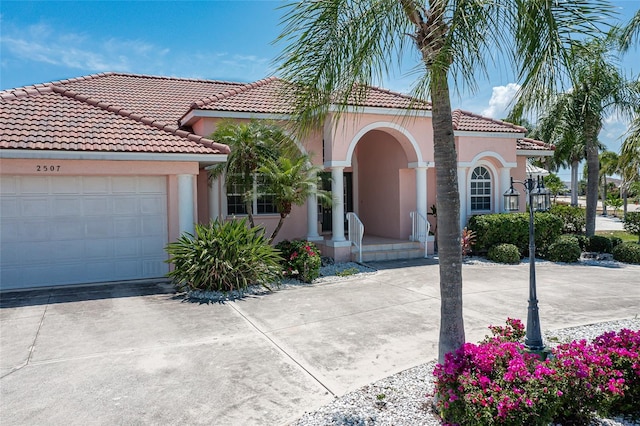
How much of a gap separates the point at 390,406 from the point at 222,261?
20.5ft

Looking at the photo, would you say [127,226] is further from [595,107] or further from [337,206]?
[595,107]

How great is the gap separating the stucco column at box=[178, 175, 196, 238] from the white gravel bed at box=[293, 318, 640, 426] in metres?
7.87

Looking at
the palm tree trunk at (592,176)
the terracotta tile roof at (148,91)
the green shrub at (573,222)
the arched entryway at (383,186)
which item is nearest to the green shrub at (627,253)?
the palm tree trunk at (592,176)

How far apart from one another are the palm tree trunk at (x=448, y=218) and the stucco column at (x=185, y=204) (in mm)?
8499

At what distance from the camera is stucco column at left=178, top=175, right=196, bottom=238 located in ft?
38.8

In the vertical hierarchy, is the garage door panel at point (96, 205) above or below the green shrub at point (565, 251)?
above

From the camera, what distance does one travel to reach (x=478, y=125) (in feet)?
56.4

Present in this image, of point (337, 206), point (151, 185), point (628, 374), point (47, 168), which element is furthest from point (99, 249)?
point (628, 374)

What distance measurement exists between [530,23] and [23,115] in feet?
40.0

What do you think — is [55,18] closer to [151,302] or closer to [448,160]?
[151,302]

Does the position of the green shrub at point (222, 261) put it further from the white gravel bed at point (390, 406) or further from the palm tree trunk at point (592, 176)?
the palm tree trunk at point (592, 176)

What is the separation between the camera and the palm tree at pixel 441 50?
3990mm

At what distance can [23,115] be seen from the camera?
11.5 m

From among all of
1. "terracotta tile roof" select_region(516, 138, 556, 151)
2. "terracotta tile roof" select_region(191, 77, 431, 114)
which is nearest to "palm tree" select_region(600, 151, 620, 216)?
"terracotta tile roof" select_region(516, 138, 556, 151)
